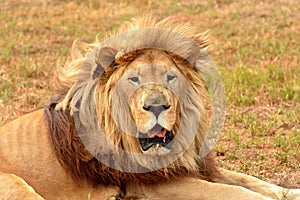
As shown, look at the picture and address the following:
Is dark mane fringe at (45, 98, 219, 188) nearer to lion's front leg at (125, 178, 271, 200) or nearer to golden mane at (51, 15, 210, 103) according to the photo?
lion's front leg at (125, 178, 271, 200)

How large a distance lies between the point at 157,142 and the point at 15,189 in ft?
2.87

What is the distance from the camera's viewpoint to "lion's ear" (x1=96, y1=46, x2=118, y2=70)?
4.73 m

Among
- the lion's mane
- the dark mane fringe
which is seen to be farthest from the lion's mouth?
the dark mane fringe

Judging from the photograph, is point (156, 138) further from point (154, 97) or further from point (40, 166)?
point (40, 166)

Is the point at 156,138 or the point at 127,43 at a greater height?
the point at 127,43

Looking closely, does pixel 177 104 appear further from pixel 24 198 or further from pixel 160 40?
pixel 24 198

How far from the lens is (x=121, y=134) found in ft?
15.4

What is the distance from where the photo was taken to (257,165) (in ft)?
19.6

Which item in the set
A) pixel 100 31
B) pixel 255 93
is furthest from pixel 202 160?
pixel 100 31

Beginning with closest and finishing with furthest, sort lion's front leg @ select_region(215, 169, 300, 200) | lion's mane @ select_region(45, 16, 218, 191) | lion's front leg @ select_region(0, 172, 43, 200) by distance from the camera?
lion's front leg @ select_region(0, 172, 43, 200) → lion's mane @ select_region(45, 16, 218, 191) → lion's front leg @ select_region(215, 169, 300, 200)

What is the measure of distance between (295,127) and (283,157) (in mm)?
1081

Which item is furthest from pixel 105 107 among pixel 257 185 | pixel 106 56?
pixel 257 185

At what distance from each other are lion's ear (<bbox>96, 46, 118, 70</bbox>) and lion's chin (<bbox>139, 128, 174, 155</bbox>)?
1.65ft

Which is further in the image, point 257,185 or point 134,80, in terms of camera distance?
point 257,185
